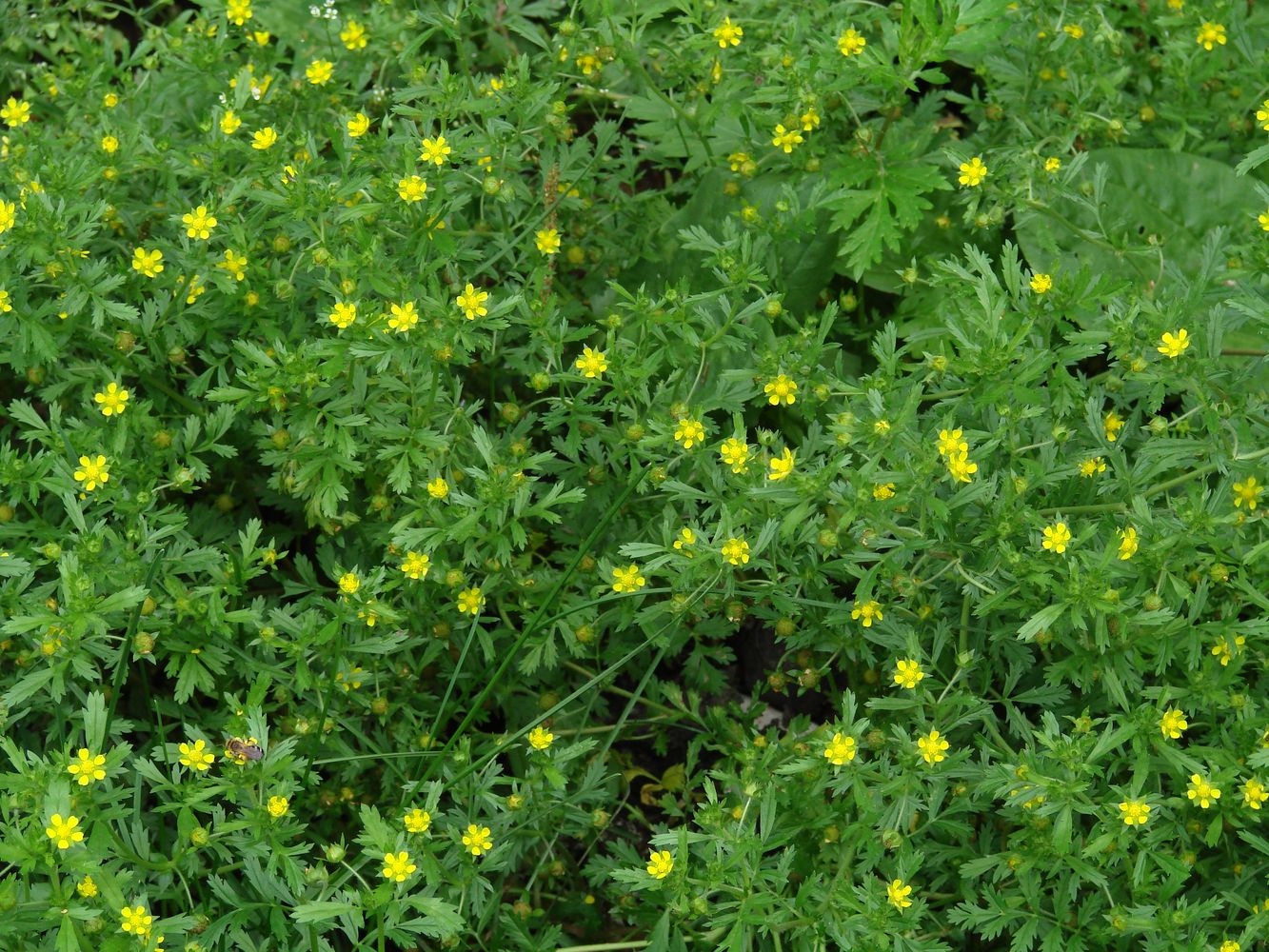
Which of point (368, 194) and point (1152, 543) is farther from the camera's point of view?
point (368, 194)

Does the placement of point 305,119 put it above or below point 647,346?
above

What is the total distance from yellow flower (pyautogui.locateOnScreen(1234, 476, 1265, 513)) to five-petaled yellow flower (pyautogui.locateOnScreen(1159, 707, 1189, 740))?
0.55 metres

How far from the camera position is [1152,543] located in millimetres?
3453

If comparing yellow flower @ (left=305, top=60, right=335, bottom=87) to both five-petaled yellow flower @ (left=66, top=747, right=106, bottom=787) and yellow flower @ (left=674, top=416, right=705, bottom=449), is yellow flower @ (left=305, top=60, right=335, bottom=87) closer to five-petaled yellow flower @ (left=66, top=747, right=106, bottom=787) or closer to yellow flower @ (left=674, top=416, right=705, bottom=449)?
yellow flower @ (left=674, top=416, right=705, bottom=449)

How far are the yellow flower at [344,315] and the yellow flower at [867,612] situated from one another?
1547 millimetres

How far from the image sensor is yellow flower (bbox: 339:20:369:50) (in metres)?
4.66

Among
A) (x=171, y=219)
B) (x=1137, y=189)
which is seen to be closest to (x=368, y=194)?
(x=171, y=219)

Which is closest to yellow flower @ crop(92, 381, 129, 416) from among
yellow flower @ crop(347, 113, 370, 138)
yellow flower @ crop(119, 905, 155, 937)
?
yellow flower @ crop(347, 113, 370, 138)

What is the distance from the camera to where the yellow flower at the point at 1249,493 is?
3.47m

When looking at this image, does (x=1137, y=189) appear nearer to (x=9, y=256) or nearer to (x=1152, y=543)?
(x=1152, y=543)

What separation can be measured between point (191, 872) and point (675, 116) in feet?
9.40

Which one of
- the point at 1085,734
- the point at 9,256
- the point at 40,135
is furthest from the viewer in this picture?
the point at 40,135

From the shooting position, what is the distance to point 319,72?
175 inches

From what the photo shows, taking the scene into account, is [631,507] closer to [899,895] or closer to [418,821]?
[418,821]
